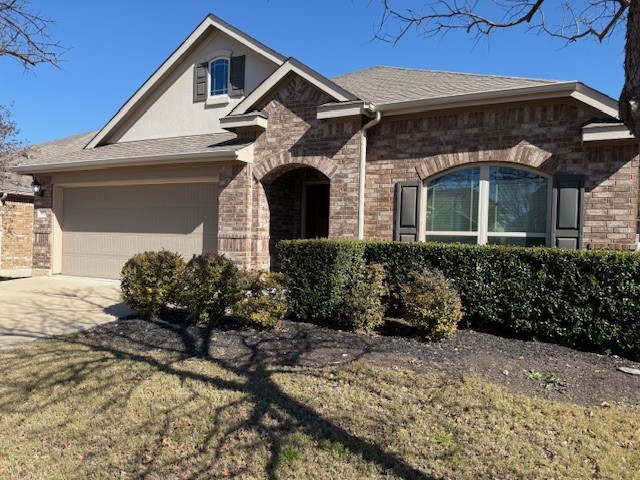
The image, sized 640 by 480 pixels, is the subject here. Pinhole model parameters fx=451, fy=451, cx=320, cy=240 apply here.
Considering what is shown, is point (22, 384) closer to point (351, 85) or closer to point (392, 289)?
point (392, 289)

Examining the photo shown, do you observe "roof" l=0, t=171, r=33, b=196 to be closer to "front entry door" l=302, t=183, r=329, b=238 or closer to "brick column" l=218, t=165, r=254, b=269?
"brick column" l=218, t=165, r=254, b=269

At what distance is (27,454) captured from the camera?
11.9 feet

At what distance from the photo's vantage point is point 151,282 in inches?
295

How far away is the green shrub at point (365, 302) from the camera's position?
6.75 m

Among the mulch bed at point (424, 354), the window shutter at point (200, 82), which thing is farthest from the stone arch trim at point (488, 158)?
the window shutter at point (200, 82)

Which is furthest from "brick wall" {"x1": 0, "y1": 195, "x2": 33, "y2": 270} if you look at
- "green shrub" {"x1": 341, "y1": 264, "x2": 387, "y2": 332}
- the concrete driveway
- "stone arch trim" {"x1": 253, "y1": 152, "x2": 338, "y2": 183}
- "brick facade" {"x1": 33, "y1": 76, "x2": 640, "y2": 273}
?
"green shrub" {"x1": 341, "y1": 264, "x2": 387, "y2": 332}

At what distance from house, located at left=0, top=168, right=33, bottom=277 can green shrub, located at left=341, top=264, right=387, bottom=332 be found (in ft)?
44.4

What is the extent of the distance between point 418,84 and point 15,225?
586 inches

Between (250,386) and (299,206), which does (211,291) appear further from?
(299,206)

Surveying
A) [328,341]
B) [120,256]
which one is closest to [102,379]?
[328,341]

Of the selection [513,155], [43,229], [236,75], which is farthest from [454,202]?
[43,229]

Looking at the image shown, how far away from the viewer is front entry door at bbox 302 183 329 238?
39.1ft

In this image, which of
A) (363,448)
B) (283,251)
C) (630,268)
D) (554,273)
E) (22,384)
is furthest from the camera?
(283,251)

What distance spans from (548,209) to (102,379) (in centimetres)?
734
